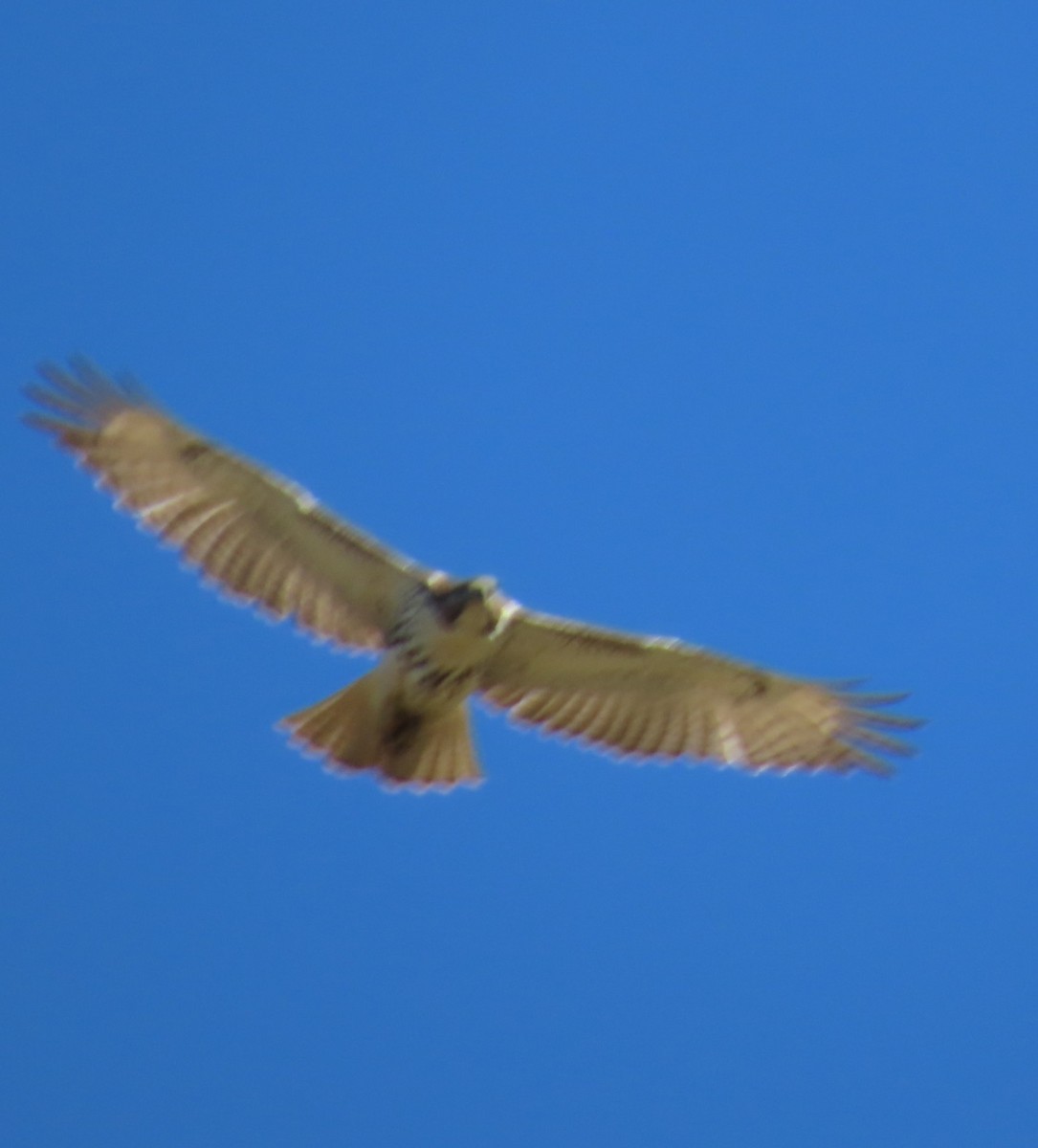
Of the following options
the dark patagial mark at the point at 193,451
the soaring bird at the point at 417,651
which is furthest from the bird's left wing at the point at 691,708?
the dark patagial mark at the point at 193,451

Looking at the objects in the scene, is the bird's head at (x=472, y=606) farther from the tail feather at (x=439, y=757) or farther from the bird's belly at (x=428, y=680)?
the tail feather at (x=439, y=757)

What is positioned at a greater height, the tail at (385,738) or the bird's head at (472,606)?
the bird's head at (472,606)

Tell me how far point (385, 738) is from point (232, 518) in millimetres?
1463

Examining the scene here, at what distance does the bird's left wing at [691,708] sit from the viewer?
557 inches

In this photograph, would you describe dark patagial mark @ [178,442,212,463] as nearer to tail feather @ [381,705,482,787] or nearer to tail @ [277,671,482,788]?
tail @ [277,671,482,788]

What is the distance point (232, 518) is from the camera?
1368 centimetres

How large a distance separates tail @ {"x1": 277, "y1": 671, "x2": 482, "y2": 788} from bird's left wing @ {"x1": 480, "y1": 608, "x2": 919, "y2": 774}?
53cm

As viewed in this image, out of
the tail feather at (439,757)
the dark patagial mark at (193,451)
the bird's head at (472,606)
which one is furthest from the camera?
the tail feather at (439,757)

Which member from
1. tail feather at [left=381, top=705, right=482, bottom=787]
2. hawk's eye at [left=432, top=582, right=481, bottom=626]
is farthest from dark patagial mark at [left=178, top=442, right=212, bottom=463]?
tail feather at [left=381, top=705, right=482, bottom=787]

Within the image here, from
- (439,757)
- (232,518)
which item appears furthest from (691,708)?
(232,518)

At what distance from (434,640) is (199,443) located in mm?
1629

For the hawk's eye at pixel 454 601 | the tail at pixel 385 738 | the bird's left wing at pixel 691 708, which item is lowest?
the tail at pixel 385 738

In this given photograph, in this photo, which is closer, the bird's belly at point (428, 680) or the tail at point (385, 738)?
the bird's belly at point (428, 680)

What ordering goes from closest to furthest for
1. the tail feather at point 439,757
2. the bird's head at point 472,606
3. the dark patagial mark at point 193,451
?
1. the bird's head at point 472,606
2. the dark patagial mark at point 193,451
3. the tail feather at point 439,757
